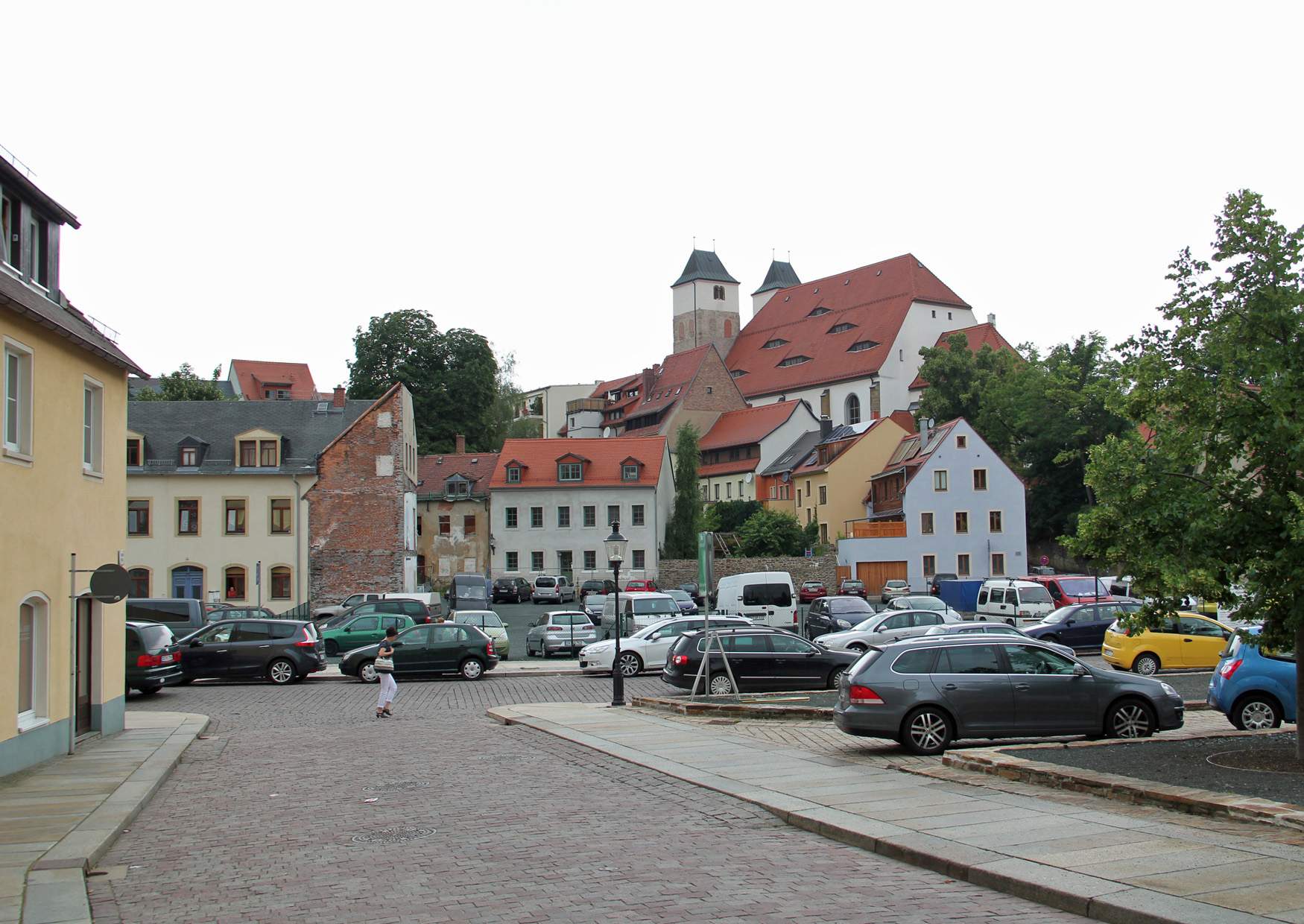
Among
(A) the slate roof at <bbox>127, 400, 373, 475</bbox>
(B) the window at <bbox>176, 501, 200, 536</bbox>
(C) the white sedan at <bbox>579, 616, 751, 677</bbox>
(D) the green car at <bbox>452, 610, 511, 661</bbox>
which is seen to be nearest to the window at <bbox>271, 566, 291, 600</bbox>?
(B) the window at <bbox>176, 501, 200, 536</bbox>

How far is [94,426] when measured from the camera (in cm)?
1880

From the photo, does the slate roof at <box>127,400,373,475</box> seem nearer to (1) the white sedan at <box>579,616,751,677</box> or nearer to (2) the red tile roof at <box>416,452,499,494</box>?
(2) the red tile roof at <box>416,452,499,494</box>

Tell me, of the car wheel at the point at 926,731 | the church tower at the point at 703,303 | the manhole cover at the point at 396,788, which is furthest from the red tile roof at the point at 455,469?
the manhole cover at the point at 396,788

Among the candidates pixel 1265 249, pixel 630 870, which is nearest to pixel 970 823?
pixel 630 870

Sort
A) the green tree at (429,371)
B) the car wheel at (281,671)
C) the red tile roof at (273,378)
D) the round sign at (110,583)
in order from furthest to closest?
the red tile roof at (273,378) → the green tree at (429,371) → the car wheel at (281,671) → the round sign at (110,583)

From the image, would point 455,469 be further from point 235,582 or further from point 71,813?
point 71,813

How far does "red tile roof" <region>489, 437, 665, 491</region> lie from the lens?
72.7 m

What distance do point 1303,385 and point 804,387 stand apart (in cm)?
9315

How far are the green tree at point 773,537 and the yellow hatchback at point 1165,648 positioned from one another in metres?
43.7

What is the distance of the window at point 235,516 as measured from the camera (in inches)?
2132

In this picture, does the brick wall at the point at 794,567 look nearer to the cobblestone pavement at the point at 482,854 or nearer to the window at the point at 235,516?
the window at the point at 235,516

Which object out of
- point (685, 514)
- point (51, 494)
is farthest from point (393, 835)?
point (685, 514)

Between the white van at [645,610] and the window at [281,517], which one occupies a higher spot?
the window at [281,517]

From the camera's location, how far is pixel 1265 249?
1207 centimetres
